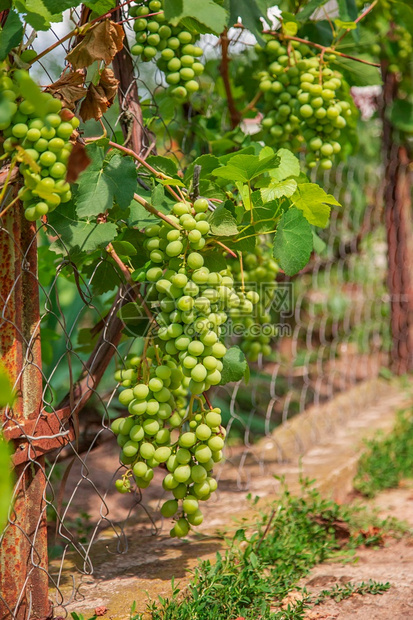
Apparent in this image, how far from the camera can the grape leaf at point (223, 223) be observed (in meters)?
1.12

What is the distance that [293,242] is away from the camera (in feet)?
3.77

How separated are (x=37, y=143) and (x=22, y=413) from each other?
0.50 m

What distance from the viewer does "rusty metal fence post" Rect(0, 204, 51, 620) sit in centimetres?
109

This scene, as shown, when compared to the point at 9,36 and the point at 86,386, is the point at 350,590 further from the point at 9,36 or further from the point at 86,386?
the point at 9,36


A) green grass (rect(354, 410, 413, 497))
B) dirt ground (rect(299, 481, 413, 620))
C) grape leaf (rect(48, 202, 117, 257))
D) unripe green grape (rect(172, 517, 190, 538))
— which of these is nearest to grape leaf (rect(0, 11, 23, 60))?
grape leaf (rect(48, 202, 117, 257))

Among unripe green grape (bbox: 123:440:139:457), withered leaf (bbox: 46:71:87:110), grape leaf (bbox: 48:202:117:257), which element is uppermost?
withered leaf (bbox: 46:71:87:110)

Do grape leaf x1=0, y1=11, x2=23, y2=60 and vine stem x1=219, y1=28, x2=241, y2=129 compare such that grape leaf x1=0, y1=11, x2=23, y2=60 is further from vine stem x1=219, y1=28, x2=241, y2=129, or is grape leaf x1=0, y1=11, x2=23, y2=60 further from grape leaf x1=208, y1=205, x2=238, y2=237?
vine stem x1=219, y1=28, x2=241, y2=129

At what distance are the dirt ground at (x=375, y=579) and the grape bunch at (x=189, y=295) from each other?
0.63m

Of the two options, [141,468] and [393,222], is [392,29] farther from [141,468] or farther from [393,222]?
[141,468]

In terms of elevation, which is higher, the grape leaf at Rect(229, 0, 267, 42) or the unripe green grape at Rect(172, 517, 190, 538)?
the grape leaf at Rect(229, 0, 267, 42)

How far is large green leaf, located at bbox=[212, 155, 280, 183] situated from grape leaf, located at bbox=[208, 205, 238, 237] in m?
0.07

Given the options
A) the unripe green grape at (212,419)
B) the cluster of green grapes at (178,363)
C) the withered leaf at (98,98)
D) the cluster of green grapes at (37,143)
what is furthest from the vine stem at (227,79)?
the unripe green grape at (212,419)

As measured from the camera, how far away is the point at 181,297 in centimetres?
107

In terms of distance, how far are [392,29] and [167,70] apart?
1855 millimetres
